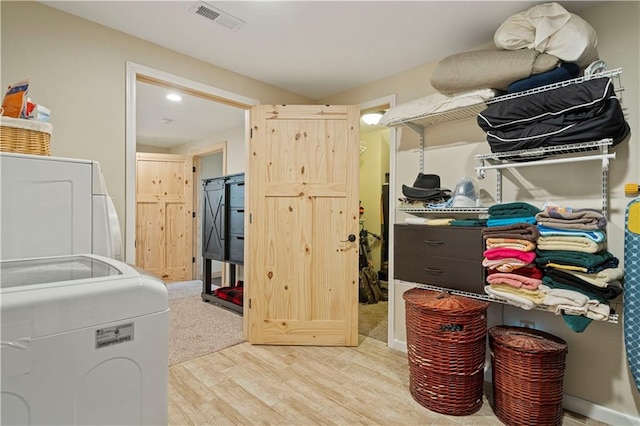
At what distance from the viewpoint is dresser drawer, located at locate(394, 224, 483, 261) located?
6.35 ft

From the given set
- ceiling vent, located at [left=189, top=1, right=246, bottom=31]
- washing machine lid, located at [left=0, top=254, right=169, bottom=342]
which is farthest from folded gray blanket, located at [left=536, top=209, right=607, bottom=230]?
ceiling vent, located at [left=189, top=1, right=246, bottom=31]

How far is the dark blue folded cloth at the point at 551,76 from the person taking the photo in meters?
1.77

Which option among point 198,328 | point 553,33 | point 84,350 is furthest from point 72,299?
point 198,328

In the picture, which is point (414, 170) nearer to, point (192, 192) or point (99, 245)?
point (99, 245)

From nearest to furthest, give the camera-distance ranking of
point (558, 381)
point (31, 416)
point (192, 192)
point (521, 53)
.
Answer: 1. point (31, 416)
2. point (558, 381)
3. point (521, 53)
4. point (192, 192)

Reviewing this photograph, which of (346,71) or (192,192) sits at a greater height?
(346,71)

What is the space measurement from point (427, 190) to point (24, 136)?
223 centimetres

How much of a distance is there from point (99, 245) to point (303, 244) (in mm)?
1648

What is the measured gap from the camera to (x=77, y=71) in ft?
6.61

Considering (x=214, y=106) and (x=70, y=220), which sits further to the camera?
(x=214, y=106)

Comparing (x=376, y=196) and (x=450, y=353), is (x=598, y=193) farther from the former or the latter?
(x=376, y=196)

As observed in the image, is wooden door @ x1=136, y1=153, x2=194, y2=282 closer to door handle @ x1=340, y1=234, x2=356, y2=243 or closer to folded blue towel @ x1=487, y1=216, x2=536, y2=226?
door handle @ x1=340, y1=234, x2=356, y2=243

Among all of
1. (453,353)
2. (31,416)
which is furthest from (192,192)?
(31,416)

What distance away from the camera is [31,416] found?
26.3 inches
